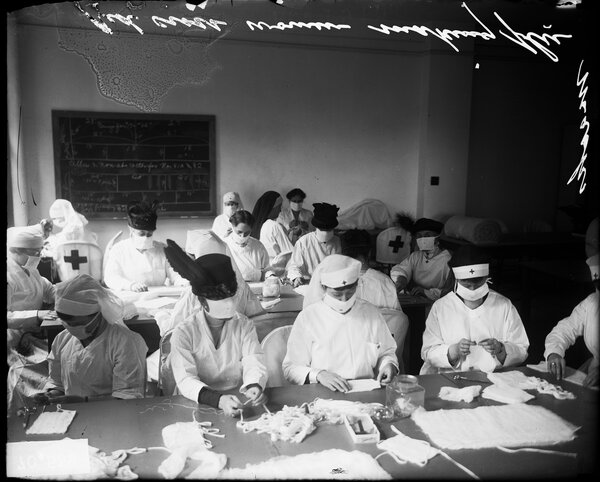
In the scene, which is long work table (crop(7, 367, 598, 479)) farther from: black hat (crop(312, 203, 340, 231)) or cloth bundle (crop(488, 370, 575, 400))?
black hat (crop(312, 203, 340, 231))

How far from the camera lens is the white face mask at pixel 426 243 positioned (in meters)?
4.43

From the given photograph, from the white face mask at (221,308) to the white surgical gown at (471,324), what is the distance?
118cm

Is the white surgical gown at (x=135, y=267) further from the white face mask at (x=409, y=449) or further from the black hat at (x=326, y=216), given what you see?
the white face mask at (x=409, y=449)

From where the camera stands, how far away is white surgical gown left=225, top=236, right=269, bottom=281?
4.64 meters

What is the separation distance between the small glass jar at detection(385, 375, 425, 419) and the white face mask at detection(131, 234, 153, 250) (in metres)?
2.28

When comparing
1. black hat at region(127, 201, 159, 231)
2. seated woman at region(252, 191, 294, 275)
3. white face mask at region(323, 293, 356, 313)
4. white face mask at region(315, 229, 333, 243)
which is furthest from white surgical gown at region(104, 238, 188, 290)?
white face mask at region(323, 293, 356, 313)

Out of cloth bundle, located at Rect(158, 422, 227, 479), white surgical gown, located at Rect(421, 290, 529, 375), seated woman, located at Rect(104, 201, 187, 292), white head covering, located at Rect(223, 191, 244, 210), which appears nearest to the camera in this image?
cloth bundle, located at Rect(158, 422, 227, 479)

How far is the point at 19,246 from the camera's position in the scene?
3.16 metres

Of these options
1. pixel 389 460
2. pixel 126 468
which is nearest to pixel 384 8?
pixel 389 460

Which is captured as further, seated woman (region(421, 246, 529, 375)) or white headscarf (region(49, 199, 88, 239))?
white headscarf (region(49, 199, 88, 239))

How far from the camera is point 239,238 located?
180 inches

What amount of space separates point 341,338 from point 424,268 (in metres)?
2.16

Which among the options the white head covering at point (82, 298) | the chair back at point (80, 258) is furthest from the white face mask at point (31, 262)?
the white head covering at point (82, 298)

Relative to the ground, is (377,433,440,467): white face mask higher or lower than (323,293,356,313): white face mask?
lower
